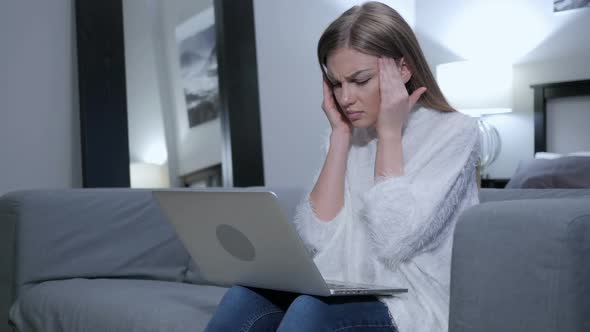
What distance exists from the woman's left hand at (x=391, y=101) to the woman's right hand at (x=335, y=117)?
15 cm

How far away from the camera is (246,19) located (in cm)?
351

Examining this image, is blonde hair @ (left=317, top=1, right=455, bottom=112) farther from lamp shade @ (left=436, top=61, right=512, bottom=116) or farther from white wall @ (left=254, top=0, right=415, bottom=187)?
lamp shade @ (left=436, top=61, right=512, bottom=116)

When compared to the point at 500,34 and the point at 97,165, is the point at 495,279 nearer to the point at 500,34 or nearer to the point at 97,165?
the point at 97,165

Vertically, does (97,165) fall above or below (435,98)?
below

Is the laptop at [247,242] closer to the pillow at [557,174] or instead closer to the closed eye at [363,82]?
the closed eye at [363,82]

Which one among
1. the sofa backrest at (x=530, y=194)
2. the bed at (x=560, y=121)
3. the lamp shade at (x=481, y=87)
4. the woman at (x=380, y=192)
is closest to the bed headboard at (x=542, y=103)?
the bed at (x=560, y=121)

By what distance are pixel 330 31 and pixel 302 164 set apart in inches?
99.1

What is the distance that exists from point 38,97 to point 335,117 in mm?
1586

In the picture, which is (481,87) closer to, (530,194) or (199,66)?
(199,66)

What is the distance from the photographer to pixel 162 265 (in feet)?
7.14

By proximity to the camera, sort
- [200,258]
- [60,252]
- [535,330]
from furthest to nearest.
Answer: [60,252]
[200,258]
[535,330]

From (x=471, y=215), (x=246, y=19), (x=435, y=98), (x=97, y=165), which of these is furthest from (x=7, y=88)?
(x=471, y=215)

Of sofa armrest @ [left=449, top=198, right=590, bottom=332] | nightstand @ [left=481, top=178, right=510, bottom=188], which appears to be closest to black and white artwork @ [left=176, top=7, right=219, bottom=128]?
nightstand @ [left=481, top=178, right=510, bottom=188]

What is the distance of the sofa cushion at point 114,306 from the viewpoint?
162cm
